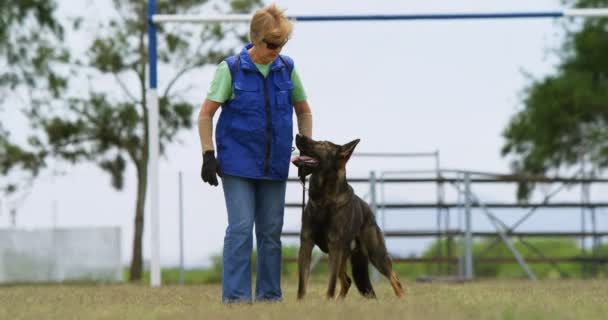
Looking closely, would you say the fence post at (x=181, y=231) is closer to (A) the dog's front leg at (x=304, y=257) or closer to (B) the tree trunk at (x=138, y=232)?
(B) the tree trunk at (x=138, y=232)

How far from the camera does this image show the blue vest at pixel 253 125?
693cm

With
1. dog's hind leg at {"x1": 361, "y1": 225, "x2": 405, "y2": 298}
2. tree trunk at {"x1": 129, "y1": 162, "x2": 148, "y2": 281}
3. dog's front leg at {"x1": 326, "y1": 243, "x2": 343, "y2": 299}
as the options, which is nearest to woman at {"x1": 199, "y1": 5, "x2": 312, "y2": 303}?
dog's front leg at {"x1": 326, "y1": 243, "x2": 343, "y2": 299}

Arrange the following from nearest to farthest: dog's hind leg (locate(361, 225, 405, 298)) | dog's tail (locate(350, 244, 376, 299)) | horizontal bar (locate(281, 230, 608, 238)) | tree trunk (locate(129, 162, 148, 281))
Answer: dog's hind leg (locate(361, 225, 405, 298))
dog's tail (locate(350, 244, 376, 299))
horizontal bar (locate(281, 230, 608, 238))
tree trunk (locate(129, 162, 148, 281))

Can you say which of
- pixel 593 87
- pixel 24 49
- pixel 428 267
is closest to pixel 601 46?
pixel 593 87

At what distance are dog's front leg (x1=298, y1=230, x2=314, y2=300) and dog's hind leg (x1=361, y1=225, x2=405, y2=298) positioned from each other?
60cm

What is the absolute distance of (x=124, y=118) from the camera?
19.6 m

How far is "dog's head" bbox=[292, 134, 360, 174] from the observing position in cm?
702

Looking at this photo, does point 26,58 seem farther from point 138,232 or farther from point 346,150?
point 346,150

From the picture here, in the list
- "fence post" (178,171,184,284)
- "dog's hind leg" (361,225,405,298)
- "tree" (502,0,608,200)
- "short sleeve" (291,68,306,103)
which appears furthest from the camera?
"tree" (502,0,608,200)

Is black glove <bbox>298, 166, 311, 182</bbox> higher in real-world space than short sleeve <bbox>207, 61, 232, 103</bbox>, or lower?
lower

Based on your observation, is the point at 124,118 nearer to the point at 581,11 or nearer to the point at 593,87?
the point at 581,11

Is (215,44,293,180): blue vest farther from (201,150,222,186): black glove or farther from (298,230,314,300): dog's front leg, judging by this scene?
(298,230,314,300): dog's front leg

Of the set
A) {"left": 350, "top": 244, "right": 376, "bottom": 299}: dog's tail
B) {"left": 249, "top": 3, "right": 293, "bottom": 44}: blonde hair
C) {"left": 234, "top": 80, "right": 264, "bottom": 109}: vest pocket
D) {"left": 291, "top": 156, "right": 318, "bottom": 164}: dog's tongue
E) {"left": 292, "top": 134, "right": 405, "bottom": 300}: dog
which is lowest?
{"left": 350, "top": 244, "right": 376, "bottom": 299}: dog's tail

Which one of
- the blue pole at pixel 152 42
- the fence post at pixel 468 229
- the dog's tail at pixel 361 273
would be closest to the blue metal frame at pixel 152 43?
the blue pole at pixel 152 42
